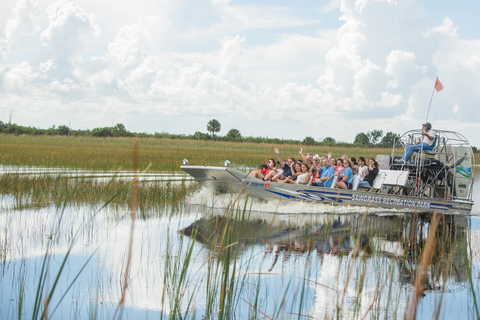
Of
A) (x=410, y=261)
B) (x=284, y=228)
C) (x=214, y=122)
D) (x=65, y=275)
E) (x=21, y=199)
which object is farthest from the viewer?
(x=214, y=122)

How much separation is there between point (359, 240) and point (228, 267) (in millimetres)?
7287

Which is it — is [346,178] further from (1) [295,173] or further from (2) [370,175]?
(1) [295,173]

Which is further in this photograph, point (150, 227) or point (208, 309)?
point (150, 227)

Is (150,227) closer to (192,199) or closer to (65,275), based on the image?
(65,275)

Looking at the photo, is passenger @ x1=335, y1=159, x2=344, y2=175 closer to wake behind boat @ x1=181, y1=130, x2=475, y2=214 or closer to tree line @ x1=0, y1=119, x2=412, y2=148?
wake behind boat @ x1=181, y1=130, x2=475, y2=214

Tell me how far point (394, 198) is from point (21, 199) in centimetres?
1010

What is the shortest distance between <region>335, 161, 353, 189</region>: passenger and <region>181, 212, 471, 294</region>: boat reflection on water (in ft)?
2.89

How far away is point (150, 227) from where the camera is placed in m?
10.1

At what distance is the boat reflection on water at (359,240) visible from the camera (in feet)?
24.0

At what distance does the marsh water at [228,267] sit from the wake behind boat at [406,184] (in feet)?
1.63

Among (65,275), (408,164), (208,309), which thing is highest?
(408,164)

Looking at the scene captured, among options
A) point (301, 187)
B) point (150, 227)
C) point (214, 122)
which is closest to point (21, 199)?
point (150, 227)

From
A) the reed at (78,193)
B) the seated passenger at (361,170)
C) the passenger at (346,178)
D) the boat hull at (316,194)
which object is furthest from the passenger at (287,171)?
the reed at (78,193)

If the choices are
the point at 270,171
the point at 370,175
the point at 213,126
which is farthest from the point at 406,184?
the point at 213,126
